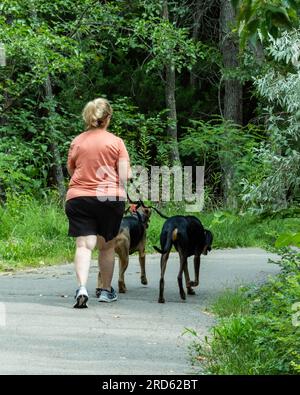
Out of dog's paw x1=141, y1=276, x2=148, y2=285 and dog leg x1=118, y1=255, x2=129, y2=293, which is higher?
dog leg x1=118, y1=255, x2=129, y2=293

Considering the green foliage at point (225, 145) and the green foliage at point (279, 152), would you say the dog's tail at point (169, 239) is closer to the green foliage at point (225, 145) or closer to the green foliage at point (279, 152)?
the green foliage at point (279, 152)

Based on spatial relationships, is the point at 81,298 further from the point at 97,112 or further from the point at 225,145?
the point at 225,145

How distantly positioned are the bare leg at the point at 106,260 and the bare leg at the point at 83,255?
291 mm

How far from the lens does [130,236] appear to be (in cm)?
1204

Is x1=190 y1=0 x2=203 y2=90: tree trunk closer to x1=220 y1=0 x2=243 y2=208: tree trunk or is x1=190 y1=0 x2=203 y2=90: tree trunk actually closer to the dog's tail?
x1=220 y1=0 x2=243 y2=208: tree trunk

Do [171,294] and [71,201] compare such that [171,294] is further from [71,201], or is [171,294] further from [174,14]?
[174,14]

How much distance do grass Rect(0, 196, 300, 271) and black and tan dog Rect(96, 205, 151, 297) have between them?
1515 millimetres

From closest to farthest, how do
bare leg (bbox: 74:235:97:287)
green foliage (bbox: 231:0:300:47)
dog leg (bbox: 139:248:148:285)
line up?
green foliage (bbox: 231:0:300:47), bare leg (bbox: 74:235:97:287), dog leg (bbox: 139:248:148:285)

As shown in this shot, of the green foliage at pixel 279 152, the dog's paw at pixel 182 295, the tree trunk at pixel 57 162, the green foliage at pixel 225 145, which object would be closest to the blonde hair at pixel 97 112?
the dog's paw at pixel 182 295

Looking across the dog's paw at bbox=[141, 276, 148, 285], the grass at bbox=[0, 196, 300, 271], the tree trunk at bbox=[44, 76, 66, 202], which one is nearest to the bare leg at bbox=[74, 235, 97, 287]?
the dog's paw at bbox=[141, 276, 148, 285]

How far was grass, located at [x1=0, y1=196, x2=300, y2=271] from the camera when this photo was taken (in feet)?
49.4

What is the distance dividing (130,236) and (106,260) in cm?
95

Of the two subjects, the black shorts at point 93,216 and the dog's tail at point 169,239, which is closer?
the black shorts at point 93,216

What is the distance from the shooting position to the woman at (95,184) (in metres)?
10.8
